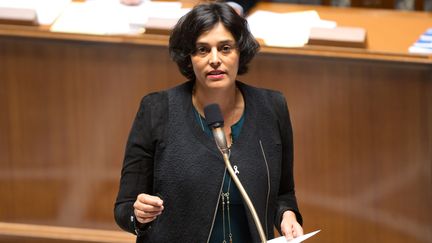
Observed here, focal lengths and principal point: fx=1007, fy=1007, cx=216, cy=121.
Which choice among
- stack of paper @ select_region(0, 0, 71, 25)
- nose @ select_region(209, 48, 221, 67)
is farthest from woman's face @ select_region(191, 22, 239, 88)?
stack of paper @ select_region(0, 0, 71, 25)

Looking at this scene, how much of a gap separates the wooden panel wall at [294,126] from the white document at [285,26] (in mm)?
65

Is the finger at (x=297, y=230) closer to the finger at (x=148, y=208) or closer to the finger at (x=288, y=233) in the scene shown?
the finger at (x=288, y=233)

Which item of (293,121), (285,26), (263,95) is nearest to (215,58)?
(263,95)

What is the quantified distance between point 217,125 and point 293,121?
1.06 metres

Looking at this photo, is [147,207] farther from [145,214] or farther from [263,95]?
[263,95]

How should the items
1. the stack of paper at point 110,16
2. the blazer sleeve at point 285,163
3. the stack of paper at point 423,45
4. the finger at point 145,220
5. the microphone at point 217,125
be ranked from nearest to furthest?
1. the microphone at point 217,125
2. the finger at point 145,220
3. the blazer sleeve at point 285,163
4. the stack of paper at point 423,45
5. the stack of paper at point 110,16

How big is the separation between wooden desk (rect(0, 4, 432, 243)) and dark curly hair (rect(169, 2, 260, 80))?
0.84 m

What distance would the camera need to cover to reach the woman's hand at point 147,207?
1.22m

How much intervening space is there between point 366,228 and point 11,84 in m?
0.87

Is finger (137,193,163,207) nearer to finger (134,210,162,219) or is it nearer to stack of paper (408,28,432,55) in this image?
finger (134,210,162,219)

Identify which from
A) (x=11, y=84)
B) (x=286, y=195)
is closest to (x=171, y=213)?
(x=286, y=195)

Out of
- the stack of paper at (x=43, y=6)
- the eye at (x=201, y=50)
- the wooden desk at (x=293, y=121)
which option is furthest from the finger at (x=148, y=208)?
the stack of paper at (x=43, y=6)

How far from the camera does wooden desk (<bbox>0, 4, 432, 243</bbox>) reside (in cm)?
217

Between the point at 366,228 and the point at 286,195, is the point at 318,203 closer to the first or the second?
the point at 366,228
